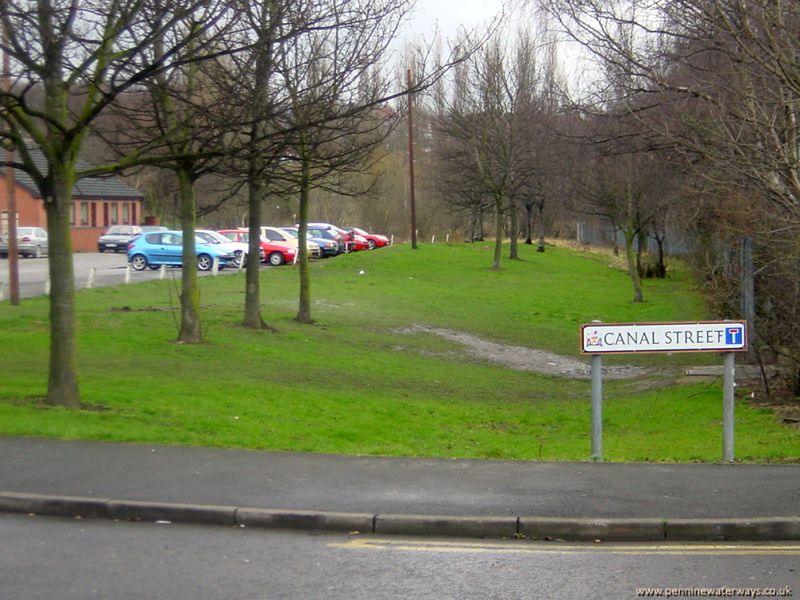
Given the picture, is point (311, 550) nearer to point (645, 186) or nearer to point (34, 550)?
point (34, 550)

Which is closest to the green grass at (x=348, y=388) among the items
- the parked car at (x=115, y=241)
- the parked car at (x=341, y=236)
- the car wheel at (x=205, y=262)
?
the car wheel at (x=205, y=262)

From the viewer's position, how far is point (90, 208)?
201ft

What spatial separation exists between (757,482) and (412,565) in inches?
142

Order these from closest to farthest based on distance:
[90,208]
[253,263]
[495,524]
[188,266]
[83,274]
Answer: [495,524]
[188,266]
[253,263]
[83,274]
[90,208]

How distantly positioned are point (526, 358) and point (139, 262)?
2137 cm

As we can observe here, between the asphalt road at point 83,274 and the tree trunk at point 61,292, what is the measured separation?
46.2 ft

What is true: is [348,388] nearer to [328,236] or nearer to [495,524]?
[495,524]

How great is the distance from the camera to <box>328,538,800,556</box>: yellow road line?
270 inches

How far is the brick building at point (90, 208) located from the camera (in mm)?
58312

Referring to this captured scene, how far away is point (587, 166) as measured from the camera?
122 feet

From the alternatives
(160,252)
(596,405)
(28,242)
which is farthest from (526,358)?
(28,242)

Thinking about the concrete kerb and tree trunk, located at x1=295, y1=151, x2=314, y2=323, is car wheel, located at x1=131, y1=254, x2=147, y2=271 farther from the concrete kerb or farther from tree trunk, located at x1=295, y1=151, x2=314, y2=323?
the concrete kerb

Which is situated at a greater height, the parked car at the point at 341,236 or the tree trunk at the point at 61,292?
the parked car at the point at 341,236

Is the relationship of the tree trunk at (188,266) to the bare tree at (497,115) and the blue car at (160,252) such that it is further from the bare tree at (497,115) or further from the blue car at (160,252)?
the bare tree at (497,115)
